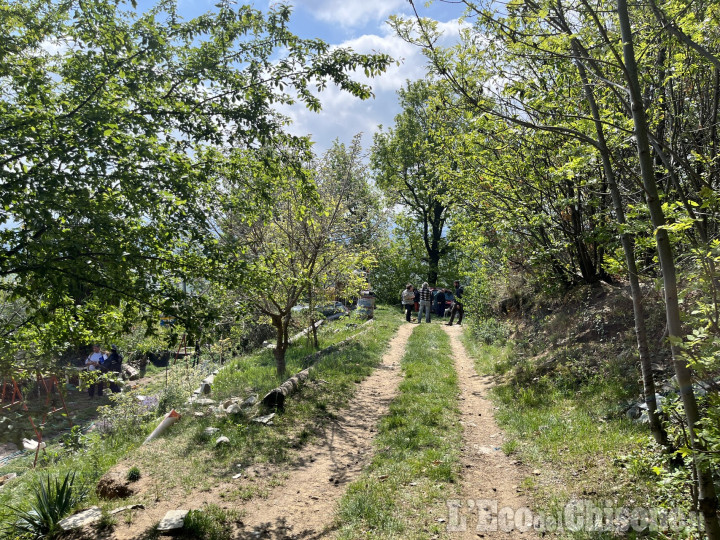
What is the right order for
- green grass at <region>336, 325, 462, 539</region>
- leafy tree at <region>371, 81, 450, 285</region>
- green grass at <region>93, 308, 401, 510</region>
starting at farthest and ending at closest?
leafy tree at <region>371, 81, 450, 285</region>, green grass at <region>93, 308, 401, 510</region>, green grass at <region>336, 325, 462, 539</region>

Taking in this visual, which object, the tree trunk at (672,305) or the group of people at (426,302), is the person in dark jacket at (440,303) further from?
the tree trunk at (672,305)

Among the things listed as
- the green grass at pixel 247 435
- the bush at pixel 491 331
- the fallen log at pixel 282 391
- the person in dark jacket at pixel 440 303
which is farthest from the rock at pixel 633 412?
the person in dark jacket at pixel 440 303

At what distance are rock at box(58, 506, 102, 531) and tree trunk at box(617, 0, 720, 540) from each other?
5814 mm

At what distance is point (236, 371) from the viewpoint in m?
12.7

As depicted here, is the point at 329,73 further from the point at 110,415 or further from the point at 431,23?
the point at 110,415

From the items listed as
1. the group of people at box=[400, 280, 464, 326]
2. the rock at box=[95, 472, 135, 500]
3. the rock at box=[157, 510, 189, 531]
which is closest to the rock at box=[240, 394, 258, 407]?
the rock at box=[95, 472, 135, 500]

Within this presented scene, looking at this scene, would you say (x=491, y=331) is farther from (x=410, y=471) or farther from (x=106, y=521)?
(x=106, y=521)

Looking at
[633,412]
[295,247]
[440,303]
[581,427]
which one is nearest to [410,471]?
[581,427]

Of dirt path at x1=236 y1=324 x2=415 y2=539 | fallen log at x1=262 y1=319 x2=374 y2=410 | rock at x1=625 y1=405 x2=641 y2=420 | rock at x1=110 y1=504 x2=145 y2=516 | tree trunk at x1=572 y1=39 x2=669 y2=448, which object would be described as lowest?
dirt path at x1=236 y1=324 x2=415 y2=539

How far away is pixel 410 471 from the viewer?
5.71 m

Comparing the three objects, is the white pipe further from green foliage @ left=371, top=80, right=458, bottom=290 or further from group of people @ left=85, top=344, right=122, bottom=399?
green foliage @ left=371, top=80, right=458, bottom=290

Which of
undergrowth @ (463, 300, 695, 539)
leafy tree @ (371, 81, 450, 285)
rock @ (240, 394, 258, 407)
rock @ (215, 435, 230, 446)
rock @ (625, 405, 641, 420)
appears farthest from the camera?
leafy tree @ (371, 81, 450, 285)

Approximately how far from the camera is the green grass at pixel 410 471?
15.3ft

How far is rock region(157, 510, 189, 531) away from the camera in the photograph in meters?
4.83
